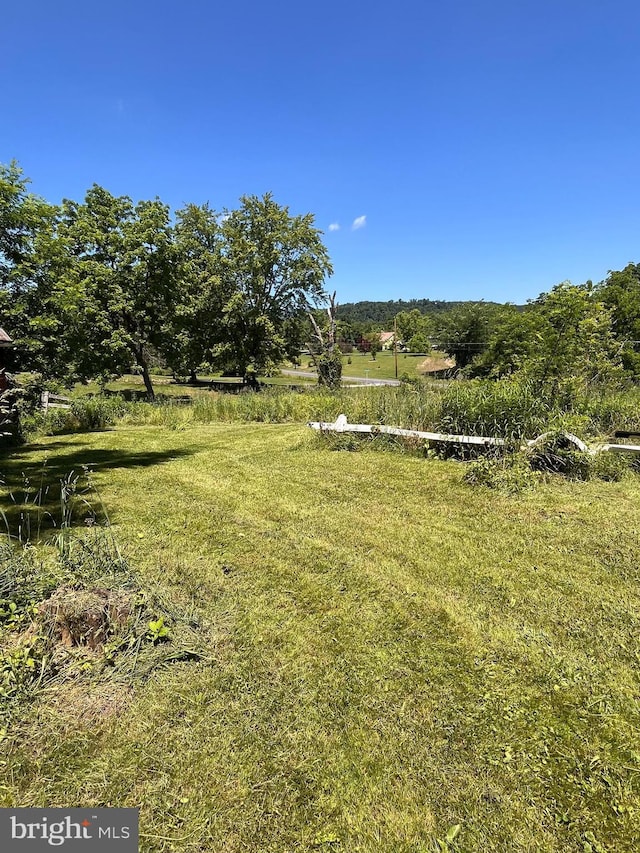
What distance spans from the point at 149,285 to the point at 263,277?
21.6ft

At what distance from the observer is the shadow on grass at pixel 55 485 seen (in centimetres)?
414

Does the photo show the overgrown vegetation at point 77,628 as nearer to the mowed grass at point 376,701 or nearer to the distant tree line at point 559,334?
the mowed grass at point 376,701

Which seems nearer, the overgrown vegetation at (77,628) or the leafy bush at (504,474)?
the overgrown vegetation at (77,628)

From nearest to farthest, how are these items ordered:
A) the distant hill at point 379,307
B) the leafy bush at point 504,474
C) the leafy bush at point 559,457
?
1. the leafy bush at point 504,474
2. the leafy bush at point 559,457
3. the distant hill at point 379,307

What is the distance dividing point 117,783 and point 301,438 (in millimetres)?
7009

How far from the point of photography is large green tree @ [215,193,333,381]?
74.7 feet

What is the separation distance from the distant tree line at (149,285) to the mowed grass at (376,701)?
9590 mm

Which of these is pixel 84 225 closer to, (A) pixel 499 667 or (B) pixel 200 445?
(B) pixel 200 445

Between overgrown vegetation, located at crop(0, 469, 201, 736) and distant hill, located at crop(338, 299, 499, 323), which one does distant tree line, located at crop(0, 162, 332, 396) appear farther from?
distant hill, located at crop(338, 299, 499, 323)

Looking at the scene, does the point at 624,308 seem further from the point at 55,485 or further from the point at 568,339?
the point at 55,485

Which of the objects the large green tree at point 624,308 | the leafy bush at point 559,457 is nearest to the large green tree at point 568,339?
the leafy bush at point 559,457

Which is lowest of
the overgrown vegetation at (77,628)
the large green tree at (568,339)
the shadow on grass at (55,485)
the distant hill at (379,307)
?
the shadow on grass at (55,485)

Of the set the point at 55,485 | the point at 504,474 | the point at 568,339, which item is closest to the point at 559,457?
the point at 504,474

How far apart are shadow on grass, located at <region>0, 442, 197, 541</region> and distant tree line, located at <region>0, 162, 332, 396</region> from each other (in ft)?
15.1
